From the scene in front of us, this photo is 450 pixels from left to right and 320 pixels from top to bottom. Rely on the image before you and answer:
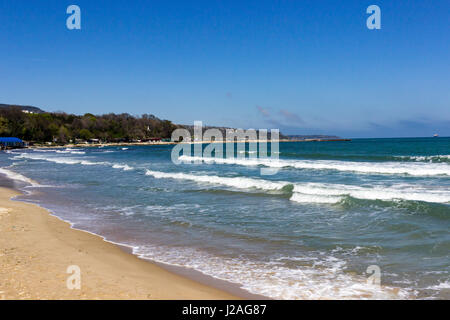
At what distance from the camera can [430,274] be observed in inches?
233

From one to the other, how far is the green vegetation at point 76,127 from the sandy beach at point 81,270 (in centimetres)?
10750

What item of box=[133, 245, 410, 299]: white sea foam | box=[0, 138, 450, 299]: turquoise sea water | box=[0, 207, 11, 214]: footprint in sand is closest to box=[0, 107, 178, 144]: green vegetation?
box=[0, 207, 11, 214]: footprint in sand

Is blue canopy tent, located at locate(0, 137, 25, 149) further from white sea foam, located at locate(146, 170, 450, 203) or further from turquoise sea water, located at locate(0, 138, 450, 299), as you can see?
white sea foam, located at locate(146, 170, 450, 203)

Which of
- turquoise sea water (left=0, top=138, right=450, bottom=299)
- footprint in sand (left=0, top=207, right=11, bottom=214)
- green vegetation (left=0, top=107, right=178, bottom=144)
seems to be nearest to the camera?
turquoise sea water (left=0, top=138, right=450, bottom=299)

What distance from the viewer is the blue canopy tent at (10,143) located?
3562 inches

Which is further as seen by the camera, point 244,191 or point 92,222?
point 244,191

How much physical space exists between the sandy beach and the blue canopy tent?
97743mm

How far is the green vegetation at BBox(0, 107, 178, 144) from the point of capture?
107375 mm

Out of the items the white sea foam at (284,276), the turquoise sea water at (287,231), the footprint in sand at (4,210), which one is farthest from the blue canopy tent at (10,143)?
the white sea foam at (284,276)

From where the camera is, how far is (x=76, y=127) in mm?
139125

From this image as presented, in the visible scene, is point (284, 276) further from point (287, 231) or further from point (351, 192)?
point (351, 192)
